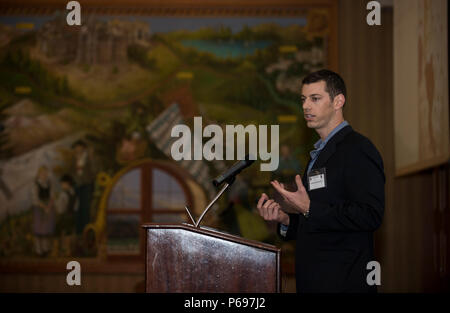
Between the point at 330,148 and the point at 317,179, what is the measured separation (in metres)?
0.16

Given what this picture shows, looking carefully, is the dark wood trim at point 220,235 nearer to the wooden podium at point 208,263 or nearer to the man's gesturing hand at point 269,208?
the wooden podium at point 208,263

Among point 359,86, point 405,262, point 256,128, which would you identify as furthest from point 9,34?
point 405,262

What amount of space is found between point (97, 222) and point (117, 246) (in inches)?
17.0

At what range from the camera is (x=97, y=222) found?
709 cm

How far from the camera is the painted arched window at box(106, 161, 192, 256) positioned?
281 inches

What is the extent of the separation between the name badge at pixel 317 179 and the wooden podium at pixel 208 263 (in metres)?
0.39

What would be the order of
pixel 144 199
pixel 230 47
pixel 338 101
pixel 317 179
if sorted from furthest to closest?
pixel 230 47 < pixel 144 199 < pixel 338 101 < pixel 317 179

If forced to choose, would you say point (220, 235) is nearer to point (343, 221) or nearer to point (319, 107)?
point (343, 221)

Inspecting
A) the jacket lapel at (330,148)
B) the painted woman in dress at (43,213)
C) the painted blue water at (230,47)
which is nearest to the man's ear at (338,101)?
the jacket lapel at (330,148)

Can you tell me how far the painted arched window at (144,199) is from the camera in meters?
7.15

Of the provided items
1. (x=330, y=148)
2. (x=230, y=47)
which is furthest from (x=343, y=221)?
(x=230, y=47)

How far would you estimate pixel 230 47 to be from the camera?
24.2 ft
